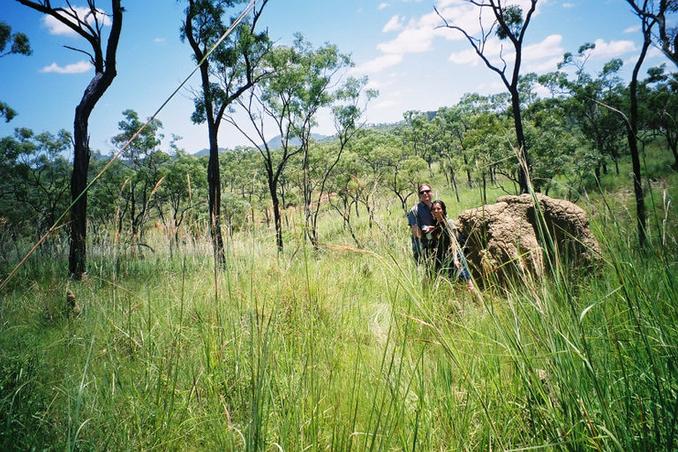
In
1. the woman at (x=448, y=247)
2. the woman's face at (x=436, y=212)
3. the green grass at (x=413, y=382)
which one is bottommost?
the green grass at (x=413, y=382)

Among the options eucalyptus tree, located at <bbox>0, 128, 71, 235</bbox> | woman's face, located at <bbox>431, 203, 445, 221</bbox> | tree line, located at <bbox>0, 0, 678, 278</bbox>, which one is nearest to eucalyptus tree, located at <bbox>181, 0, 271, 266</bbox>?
tree line, located at <bbox>0, 0, 678, 278</bbox>

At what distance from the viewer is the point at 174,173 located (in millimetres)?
31797

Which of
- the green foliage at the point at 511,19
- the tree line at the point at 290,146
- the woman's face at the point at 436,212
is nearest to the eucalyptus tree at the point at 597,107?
the tree line at the point at 290,146

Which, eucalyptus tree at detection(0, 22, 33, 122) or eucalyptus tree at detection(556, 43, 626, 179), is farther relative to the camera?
eucalyptus tree at detection(556, 43, 626, 179)

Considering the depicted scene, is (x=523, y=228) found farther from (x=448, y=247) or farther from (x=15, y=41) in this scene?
(x=15, y=41)

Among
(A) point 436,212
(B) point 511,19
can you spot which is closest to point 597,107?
(B) point 511,19

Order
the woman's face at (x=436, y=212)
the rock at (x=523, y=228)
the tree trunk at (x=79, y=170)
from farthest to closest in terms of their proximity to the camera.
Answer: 1. the tree trunk at (x=79, y=170)
2. the rock at (x=523, y=228)
3. the woman's face at (x=436, y=212)

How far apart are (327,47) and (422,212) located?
18.4 metres

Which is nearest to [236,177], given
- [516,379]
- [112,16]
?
[112,16]

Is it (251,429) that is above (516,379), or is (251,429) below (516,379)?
above

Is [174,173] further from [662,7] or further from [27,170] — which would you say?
[662,7]

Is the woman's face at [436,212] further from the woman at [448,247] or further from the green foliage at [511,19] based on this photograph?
the green foliage at [511,19]

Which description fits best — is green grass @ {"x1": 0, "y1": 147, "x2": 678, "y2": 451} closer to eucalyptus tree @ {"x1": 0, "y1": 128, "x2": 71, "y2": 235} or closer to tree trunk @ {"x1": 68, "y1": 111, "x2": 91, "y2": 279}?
tree trunk @ {"x1": 68, "y1": 111, "x2": 91, "y2": 279}

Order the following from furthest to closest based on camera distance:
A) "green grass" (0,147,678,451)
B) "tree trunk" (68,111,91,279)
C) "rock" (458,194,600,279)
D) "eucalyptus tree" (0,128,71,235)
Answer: "eucalyptus tree" (0,128,71,235)
"tree trunk" (68,111,91,279)
"rock" (458,194,600,279)
"green grass" (0,147,678,451)
